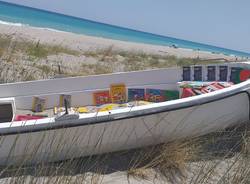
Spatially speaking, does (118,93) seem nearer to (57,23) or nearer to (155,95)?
(155,95)

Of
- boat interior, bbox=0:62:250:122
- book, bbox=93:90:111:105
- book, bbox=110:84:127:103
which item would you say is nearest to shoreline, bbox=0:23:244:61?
boat interior, bbox=0:62:250:122

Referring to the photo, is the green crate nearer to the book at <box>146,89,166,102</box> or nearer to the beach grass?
the book at <box>146,89,166,102</box>

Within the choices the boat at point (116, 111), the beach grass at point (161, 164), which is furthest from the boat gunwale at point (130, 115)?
the beach grass at point (161, 164)

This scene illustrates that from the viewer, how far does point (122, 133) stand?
10.2 ft

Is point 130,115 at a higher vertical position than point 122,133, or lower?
higher

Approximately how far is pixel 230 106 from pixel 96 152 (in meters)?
1.47

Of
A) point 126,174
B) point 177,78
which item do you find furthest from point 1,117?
point 177,78

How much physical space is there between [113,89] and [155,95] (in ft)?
2.07

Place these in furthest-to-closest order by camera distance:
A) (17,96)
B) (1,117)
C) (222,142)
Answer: (17,96)
(1,117)
(222,142)

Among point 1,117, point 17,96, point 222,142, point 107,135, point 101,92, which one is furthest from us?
point 101,92

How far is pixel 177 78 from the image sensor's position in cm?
506

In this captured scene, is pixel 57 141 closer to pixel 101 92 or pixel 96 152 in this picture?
pixel 96 152

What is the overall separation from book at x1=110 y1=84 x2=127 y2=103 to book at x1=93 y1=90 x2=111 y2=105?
0.07 metres

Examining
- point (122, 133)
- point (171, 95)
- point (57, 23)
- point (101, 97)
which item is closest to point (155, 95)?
point (171, 95)
